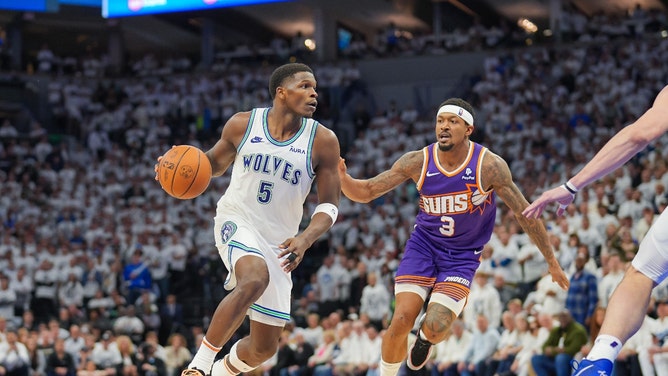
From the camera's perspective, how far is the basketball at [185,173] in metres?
7.28

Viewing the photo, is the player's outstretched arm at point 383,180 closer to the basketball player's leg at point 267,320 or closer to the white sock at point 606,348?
the basketball player's leg at point 267,320

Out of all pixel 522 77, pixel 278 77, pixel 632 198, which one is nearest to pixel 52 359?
pixel 632 198

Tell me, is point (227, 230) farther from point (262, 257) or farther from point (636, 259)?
point (636, 259)

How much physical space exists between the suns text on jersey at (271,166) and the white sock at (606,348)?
3.14 metres

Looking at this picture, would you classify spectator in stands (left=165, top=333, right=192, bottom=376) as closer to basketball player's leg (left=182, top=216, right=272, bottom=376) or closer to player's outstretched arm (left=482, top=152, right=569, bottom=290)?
player's outstretched arm (left=482, top=152, right=569, bottom=290)

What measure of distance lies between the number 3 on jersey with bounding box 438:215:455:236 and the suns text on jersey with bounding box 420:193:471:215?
0.05 m

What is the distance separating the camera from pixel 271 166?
737 cm

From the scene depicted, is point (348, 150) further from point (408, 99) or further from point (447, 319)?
point (447, 319)

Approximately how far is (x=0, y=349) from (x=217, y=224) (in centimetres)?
1143

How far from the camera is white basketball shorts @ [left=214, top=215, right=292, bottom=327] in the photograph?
7.14 meters

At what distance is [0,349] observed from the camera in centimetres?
1730

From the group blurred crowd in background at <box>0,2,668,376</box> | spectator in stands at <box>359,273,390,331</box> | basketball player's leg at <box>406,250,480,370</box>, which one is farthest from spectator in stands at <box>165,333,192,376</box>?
basketball player's leg at <box>406,250,480,370</box>

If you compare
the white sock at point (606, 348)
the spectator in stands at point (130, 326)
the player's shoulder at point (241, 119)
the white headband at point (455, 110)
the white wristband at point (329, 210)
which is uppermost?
the white headband at point (455, 110)

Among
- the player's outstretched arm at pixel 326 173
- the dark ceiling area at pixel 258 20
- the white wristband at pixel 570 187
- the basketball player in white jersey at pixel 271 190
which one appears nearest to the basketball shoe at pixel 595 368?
the white wristband at pixel 570 187
